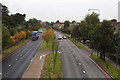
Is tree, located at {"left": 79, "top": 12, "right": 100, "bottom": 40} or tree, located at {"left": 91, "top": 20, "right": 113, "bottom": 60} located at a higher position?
tree, located at {"left": 79, "top": 12, "right": 100, "bottom": 40}

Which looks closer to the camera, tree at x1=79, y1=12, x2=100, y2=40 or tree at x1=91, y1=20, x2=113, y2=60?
tree at x1=91, y1=20, x2=113, y2=60

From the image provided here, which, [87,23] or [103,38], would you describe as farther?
[87,23]

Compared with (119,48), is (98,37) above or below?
above

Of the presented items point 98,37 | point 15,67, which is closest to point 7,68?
point 15,67

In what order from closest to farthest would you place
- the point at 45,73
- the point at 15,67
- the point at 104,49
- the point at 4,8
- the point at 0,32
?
1. the point at 45,73
2. the point at 15,67
3. the point at 104,49
4. the point at 0,32
5. the point at 4,8

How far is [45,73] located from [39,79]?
1887 millimetres

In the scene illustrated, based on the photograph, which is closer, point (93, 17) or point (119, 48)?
point (119, 48)

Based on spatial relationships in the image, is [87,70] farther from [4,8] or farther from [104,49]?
[4,8]

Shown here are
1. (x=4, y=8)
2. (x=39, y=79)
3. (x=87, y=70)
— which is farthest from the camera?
(x=4, y=8)

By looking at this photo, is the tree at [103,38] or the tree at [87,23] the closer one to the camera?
the tree at [103,38]

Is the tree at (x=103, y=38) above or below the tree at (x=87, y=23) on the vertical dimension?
below

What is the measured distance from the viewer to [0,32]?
81.8 feet

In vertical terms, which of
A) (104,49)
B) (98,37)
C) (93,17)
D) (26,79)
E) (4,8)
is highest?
(4,8)

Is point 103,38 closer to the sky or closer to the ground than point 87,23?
closer to the ground
